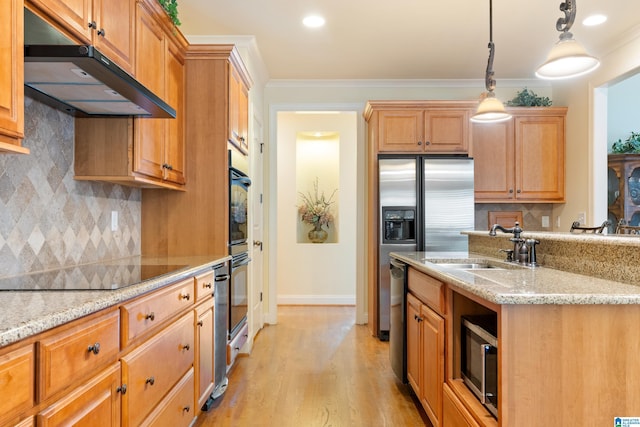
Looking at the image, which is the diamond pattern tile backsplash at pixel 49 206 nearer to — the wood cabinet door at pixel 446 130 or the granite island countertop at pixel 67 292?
the granite island countertop at pixel 67 292

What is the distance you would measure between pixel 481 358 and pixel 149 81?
219 centimetres

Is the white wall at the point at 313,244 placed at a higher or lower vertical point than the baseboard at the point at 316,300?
higher

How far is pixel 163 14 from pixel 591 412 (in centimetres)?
278

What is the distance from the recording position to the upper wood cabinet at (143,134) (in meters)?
2.12

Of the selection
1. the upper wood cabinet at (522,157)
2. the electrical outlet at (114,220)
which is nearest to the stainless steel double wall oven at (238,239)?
the electrical outlet at (114,220)

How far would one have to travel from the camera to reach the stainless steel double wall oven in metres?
2.84

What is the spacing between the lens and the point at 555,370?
128 cm

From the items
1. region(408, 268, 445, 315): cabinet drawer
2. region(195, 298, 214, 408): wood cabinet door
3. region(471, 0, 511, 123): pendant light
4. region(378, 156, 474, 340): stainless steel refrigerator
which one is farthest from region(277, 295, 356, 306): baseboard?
region(471, 0, 511, 123): pendant light

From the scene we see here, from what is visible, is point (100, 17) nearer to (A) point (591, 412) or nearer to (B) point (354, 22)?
(B) point (354, 22)

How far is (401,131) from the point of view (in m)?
4.06

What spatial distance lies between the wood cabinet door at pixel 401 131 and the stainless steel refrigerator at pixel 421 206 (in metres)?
0.15

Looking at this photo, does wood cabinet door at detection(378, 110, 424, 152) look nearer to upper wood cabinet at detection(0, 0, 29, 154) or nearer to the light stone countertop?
the light stone countertop

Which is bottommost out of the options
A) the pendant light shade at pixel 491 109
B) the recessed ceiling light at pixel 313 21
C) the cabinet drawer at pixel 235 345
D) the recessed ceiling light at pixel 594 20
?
the cabinet drawer at pixel 235 345

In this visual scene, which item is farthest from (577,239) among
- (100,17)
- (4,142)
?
(100,17)
